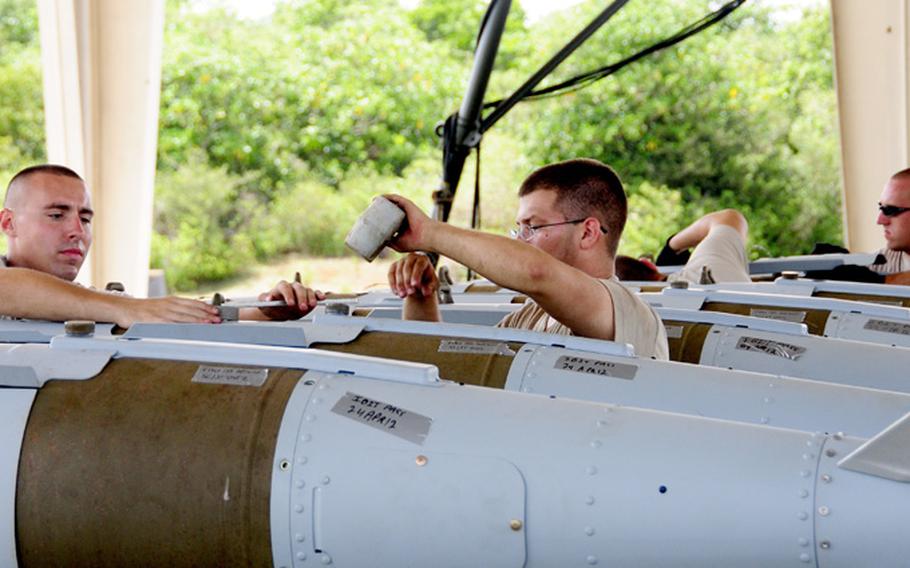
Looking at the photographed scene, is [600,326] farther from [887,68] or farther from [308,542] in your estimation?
[887,68]

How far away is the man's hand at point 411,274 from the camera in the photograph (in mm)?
2789

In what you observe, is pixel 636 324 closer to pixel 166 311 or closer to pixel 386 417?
pixel 386 417

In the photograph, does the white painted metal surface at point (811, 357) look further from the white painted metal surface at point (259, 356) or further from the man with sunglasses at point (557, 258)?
the white painted metal surface at point (259, 356)

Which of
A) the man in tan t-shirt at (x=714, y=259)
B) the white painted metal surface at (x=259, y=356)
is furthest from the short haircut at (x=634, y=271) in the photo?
the white painted metal surface at (x=259, y=356)

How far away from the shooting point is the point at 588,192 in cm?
261

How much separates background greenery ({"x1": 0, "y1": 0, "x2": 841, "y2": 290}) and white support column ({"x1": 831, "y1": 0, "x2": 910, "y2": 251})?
299 cm

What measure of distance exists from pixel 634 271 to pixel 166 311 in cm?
222

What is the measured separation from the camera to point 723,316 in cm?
315

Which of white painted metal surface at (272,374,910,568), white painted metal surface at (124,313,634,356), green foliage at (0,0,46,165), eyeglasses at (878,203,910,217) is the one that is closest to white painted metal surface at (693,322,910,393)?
white painted metal surface at (124,313,634,356)

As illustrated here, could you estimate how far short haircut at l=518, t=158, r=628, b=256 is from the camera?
261 cm

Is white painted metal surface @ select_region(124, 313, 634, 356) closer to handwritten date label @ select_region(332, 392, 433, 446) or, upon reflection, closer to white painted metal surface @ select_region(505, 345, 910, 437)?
white painted metal surface @ select_region(505, 345, 910, 437)

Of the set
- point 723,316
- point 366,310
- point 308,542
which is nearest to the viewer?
point 308,542

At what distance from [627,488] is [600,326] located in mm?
667

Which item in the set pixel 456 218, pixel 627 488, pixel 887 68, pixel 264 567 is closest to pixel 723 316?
pixel 627 488
